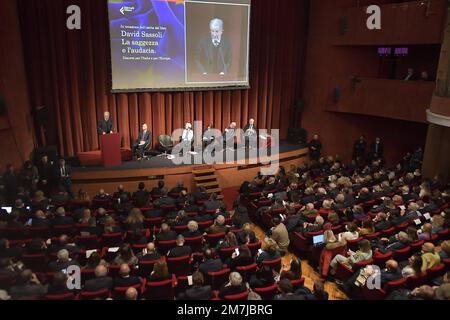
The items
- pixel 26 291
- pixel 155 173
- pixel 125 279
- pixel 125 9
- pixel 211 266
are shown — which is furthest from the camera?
pixel 125 9

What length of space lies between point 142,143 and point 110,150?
1.17m

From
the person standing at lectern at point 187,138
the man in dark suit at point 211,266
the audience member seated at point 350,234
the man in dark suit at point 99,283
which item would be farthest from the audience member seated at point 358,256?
the person standing at lectern at point 187,138

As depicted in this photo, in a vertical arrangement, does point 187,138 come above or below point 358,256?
above

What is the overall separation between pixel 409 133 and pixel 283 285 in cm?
1239

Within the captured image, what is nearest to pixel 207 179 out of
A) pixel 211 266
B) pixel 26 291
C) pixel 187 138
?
pixel 187 138

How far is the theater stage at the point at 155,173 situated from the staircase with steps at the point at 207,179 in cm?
14

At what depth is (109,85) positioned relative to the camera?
12.0 meters

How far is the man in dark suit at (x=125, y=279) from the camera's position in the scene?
216 inches

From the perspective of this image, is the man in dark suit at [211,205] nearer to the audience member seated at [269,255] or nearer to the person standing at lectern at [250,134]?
the audience member seated at [269,255]

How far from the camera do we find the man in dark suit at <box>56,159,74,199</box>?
9.84 m

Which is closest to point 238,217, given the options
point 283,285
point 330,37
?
point 283,285

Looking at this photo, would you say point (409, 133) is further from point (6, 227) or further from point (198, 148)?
point (6, 227)

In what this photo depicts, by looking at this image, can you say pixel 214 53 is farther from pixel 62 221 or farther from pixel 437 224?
pixel 437 224

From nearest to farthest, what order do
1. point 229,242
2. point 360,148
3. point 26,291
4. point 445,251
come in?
point 26,291
point 445,251
point 229,242
point 360,148
